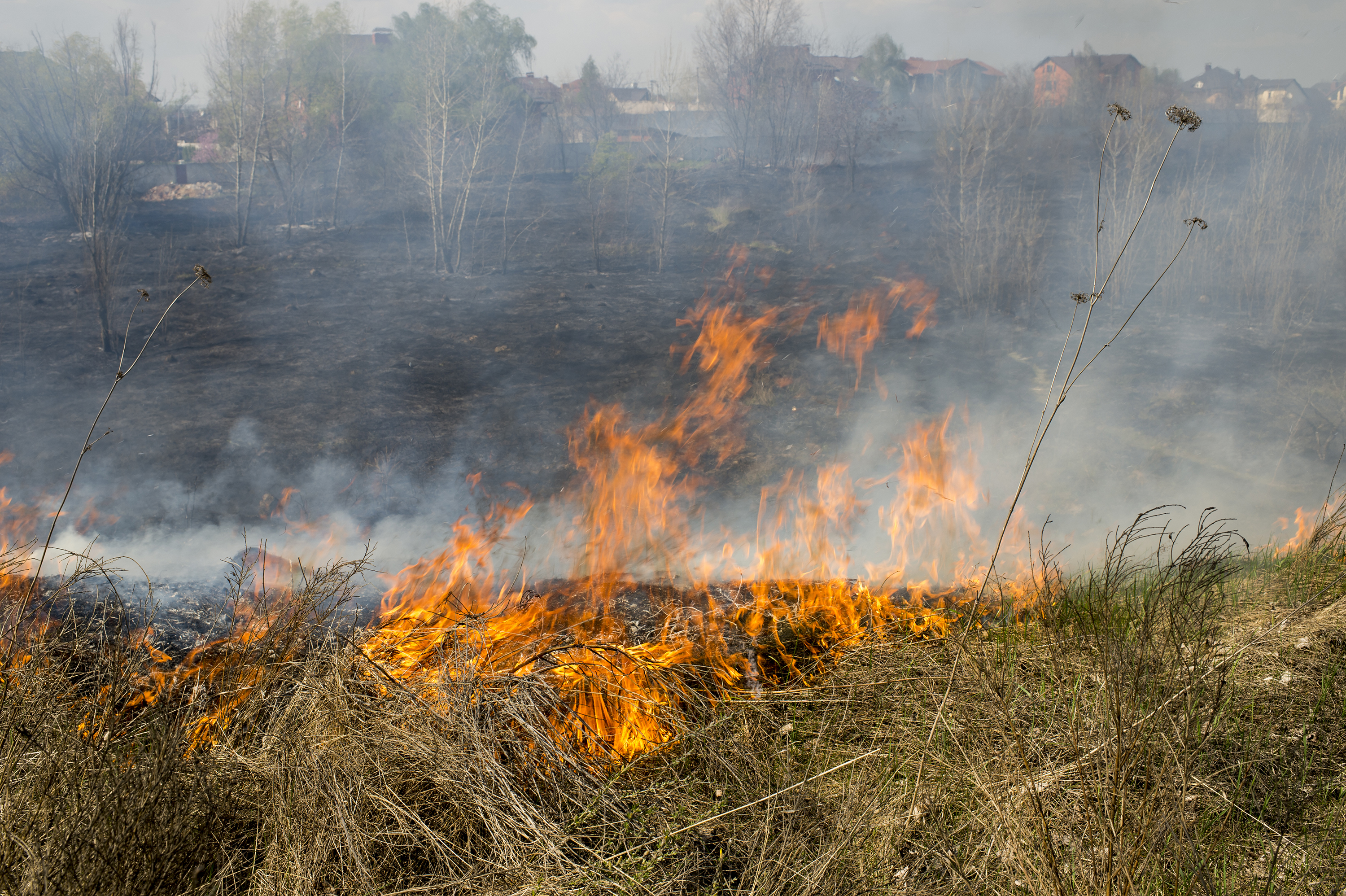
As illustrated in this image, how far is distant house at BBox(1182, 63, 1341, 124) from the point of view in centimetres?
2362

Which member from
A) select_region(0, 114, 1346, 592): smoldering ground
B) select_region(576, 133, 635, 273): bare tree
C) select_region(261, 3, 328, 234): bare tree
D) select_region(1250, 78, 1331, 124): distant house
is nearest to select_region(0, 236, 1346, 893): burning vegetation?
select_region(0, 114, 1346, 592): smoldering ground

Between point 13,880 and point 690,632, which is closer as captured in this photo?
point 13,880

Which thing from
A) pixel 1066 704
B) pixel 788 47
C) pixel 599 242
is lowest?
pixel 1066 704

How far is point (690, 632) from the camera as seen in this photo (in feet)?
13.7

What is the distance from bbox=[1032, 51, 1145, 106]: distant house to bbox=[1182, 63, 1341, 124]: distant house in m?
2.24

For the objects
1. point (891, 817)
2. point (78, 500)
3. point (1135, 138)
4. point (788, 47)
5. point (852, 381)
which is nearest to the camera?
point (891, 817)

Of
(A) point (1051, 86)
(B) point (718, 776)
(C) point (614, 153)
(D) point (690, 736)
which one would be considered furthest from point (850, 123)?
(B) point (718, 776)

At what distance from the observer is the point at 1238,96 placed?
83.8ft

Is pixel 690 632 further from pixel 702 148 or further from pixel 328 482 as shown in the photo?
pixel 702 148

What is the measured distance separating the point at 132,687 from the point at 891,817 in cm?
340

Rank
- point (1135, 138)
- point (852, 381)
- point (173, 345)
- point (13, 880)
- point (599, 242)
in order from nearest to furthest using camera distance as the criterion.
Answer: point (13, 880), point (852, 381), point (173, 345), point (1135, 138), point (599, 242)

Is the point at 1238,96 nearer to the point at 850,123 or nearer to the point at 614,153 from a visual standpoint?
the point at 850,123

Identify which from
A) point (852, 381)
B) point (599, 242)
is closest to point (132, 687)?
point (852, 381)

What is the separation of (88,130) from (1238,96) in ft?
112
